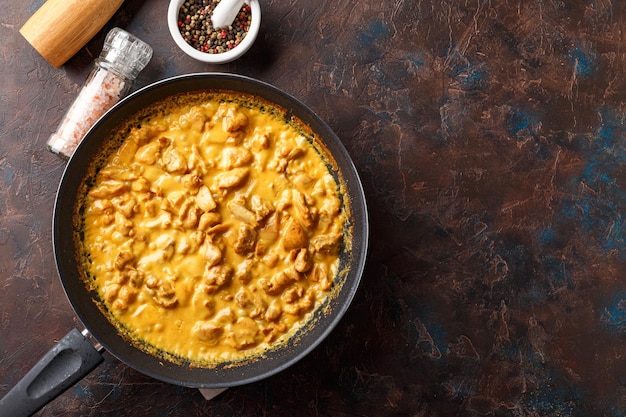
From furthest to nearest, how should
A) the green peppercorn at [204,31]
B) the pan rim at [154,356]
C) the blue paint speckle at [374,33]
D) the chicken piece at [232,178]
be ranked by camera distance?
the blue paint speckle at [374,33] → the green peppercorn at [204,31] → the chicken piece at [232,178] → the pan rim at [154,356]

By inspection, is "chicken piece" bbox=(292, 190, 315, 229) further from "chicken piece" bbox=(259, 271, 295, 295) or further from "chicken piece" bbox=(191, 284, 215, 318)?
"chicken piece" bbox=(191, 284, 215, 318)

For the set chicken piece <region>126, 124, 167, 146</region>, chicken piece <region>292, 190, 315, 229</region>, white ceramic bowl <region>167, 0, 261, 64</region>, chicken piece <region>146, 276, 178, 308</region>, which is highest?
white ceramic bowl <region>167, 0, 261, 64</region>

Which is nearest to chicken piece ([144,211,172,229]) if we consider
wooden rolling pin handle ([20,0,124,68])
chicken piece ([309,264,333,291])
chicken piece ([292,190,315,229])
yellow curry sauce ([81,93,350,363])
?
yellow curry sauce ([81,93,350,363])

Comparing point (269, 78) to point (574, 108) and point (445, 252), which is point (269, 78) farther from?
point (574, 108)

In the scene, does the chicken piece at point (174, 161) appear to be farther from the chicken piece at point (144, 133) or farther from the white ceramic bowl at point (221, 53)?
the white ceramic bowl at point (221, 53)

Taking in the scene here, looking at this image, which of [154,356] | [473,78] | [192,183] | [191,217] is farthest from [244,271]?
[473,78]

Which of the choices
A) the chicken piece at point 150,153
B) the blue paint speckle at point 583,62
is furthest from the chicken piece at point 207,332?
the blue paint speckle at point 583,62

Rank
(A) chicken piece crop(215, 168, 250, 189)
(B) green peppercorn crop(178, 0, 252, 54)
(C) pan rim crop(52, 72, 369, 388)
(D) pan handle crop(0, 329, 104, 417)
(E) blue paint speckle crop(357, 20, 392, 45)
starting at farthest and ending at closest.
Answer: (E) blue paint speckle crop(357, 20, 392, 45), (B) green peppercorn crop(178, 0, 252, 54), (A) chicken piece crop(215, 168, 250, 189), (C) pan rim crop(52, 72, 369, 388), (D) pan handle crop(0, 329, 104, 417)
